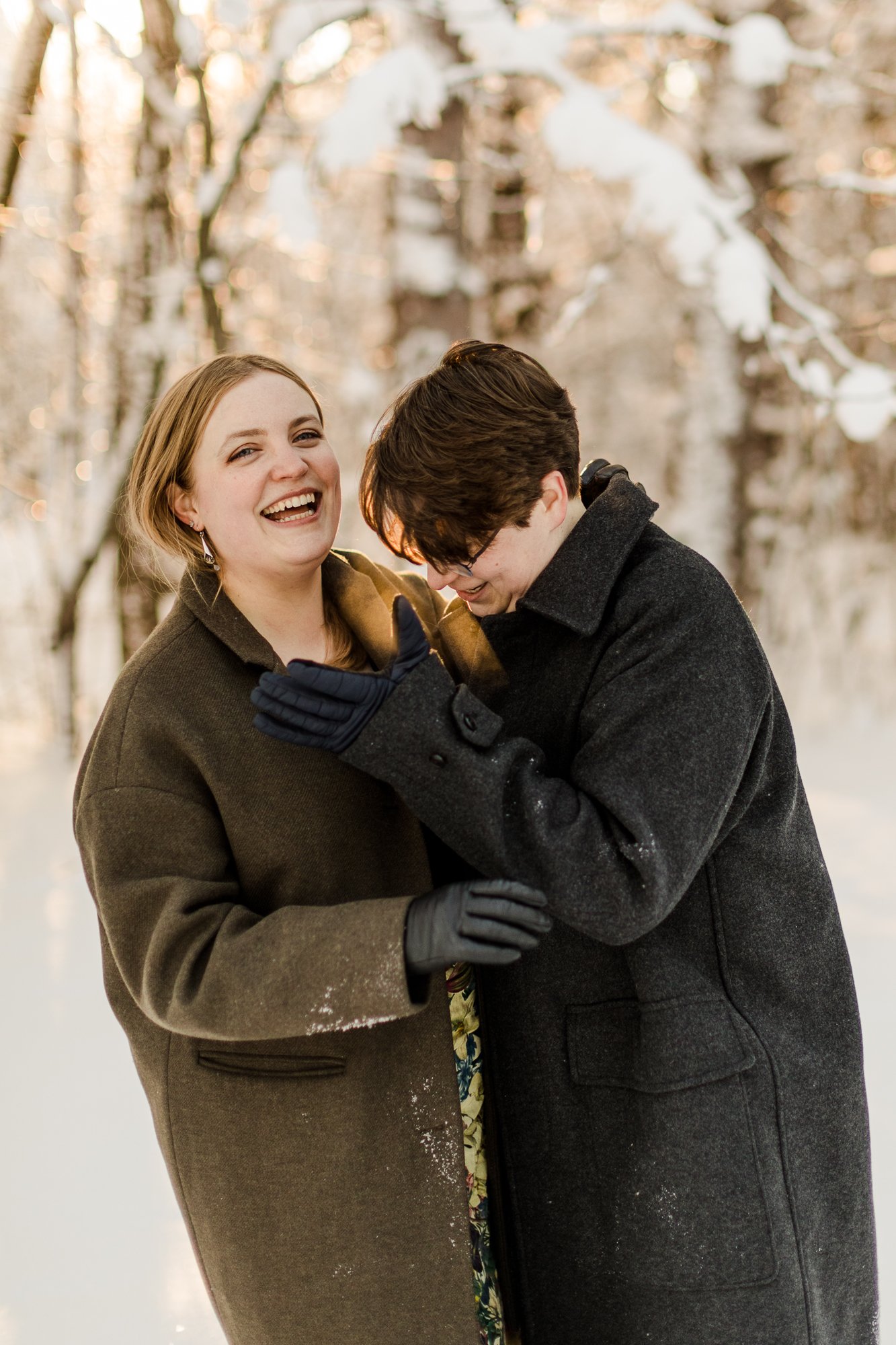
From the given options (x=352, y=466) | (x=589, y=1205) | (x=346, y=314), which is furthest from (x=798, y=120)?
(x=589, y=1205)

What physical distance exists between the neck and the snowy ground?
1563 mm

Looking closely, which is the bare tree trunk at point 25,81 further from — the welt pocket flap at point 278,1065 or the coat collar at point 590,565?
the welt pocket flap at point 278,1065

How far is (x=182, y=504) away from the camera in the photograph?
1.57 meters

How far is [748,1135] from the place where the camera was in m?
1.31

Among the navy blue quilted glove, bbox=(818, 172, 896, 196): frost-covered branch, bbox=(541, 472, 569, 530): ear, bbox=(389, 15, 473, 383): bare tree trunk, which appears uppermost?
bbox=(818, 172, 896, 196): frost-covered branch

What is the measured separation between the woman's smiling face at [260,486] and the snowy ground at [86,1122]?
1.72m

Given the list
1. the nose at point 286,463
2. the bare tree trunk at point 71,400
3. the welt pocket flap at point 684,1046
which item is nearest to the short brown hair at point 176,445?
the nose at point 286,463

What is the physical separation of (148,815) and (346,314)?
8649 mm

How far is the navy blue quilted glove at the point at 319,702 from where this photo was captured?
45.0 inches

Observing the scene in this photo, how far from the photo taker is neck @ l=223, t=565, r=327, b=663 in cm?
157

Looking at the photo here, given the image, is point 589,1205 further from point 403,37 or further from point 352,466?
point 352,466

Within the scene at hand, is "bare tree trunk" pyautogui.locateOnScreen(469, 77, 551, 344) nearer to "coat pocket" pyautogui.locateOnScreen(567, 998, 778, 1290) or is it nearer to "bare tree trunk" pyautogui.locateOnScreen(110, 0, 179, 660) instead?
"bare tree trunk" pyautogui.locateOnScreen(110, 0, 179, 660)

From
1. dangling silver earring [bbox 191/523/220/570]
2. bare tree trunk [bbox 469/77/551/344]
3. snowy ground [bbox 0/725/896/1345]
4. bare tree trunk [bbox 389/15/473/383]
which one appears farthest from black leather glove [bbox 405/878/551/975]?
bare tree trunk [bbox 469/77/551/344]

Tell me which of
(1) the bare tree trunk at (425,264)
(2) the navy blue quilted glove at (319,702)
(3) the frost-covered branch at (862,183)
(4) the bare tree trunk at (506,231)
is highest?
(4) the bare tree trunk at (506,231)
